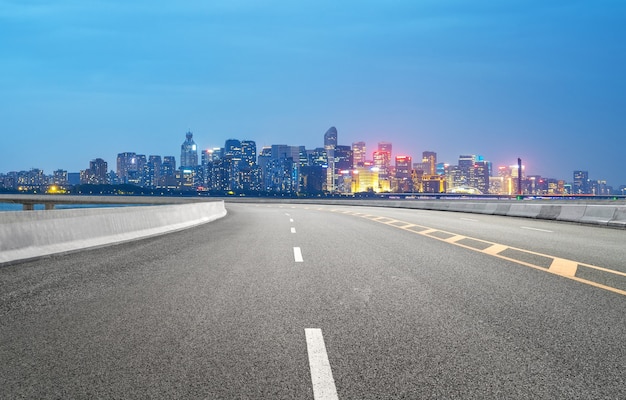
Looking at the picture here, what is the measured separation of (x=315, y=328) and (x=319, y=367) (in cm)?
110

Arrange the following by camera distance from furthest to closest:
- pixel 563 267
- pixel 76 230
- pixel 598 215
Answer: pixel 598 215
pixel 76 230
pixel 563 267

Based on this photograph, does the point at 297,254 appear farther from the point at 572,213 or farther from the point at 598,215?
the point at 572,213

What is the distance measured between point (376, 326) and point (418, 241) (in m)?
8.77

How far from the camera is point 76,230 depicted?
40.1 feet

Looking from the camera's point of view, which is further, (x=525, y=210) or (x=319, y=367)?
(x=525, y=210)

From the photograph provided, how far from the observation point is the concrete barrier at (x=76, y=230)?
10.1m

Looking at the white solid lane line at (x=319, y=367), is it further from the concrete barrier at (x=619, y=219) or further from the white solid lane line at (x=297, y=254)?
the concrete barrier at (x=619, y=219)

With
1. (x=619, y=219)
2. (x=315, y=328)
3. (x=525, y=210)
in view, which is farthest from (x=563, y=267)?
(x=525, y=210)

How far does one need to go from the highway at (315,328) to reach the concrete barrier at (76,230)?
589mm

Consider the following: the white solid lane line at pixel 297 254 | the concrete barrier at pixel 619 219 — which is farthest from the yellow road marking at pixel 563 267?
the concrete barrier at pixel 619 219

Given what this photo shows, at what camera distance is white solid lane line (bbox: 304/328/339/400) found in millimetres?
3521

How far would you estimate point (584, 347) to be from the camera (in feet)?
15.0

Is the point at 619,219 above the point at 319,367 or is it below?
below

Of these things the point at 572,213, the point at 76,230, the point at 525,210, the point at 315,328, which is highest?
the point at 76,230
